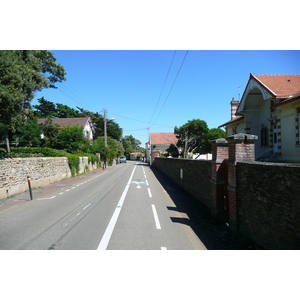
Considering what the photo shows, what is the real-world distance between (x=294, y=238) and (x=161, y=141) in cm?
6109

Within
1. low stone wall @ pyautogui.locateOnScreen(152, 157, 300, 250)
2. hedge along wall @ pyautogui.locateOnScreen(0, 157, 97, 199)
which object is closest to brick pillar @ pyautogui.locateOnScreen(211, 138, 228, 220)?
low stone wall @ pyautogui.locateOnScreen(152, 157, 300, 250)

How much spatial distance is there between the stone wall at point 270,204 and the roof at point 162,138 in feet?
191

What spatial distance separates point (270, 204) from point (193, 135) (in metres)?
32.7

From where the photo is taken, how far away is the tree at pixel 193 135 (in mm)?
35969

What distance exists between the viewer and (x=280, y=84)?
51.5 feet

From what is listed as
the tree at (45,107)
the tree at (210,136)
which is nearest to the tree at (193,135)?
the tree at (210,136)

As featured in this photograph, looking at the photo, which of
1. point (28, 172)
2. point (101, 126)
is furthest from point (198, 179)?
point (101, 126)

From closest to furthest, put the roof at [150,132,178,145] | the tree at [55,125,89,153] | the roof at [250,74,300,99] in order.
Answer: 1. the roof at [250,74,300,99]
2. the tree at [55,125,89,153]
3. the roof at [150,132,178,145]

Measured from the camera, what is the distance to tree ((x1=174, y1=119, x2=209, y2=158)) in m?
36.0

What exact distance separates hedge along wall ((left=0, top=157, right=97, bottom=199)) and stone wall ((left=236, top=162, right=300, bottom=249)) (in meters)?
10.8

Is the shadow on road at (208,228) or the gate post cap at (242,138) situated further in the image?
the gate post cap at (242,138)

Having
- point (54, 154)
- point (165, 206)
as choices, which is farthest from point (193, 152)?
point (165, 206)

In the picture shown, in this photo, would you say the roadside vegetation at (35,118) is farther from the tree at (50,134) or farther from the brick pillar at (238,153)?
the brick pillar at (238,153)

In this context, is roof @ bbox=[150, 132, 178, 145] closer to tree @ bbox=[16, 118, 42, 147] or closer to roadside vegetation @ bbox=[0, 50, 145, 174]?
roadside vegetation @ bbox=[0, 50, 145, 174]
